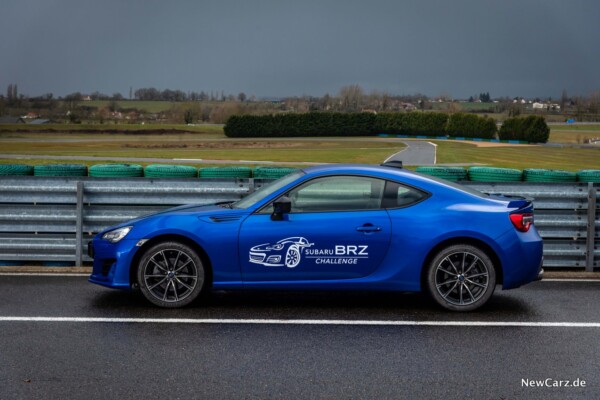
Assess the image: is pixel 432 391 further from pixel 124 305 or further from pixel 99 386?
pixel 124 305

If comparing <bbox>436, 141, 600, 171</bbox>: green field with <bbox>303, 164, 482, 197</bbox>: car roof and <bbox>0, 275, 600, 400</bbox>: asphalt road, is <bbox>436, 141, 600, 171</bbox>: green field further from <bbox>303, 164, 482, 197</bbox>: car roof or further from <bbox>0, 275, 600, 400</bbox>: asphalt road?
<bbox>0, 275, 600, 400</bbox>: asphalt road

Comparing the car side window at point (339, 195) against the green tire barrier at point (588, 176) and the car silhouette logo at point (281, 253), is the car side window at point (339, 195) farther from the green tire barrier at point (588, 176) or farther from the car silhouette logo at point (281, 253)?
the green tire barrier at point (588, 176)

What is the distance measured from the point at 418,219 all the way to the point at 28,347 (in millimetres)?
3553

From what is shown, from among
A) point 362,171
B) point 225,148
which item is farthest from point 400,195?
point 225,148

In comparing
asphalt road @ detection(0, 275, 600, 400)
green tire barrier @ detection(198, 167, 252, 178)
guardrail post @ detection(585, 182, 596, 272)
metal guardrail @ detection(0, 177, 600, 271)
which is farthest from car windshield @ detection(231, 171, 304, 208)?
guardrail post @ detection(585, 182, 596, 272)

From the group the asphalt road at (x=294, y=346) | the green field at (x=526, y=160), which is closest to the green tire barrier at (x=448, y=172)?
the asphalt road at (x=294, y=346)

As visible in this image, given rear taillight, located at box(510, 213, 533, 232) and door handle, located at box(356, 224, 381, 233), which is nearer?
door handle, located at box(356, 224, 381, 233)

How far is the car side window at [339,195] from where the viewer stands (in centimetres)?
736

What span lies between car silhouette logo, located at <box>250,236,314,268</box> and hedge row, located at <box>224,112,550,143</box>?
93.0m

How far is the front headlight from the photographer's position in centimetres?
741

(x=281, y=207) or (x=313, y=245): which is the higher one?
(x=281, y=207)

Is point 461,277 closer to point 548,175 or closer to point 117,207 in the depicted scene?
point 548,175

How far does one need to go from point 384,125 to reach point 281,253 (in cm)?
11025

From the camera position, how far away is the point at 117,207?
9.84 m
